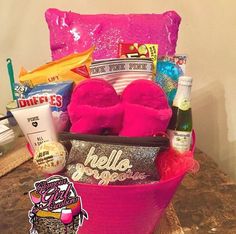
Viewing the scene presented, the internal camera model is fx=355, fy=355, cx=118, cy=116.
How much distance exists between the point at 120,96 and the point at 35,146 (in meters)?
0.14

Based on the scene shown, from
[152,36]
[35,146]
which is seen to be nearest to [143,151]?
[35,146]

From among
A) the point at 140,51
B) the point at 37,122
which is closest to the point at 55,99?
the point at 37,122

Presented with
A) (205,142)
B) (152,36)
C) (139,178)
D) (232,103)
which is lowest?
(205,142)

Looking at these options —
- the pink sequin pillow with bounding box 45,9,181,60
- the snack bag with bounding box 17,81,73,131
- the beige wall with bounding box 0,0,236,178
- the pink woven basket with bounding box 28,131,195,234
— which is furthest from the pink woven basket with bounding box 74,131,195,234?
the beige wall with bounding box 0,0,236,178

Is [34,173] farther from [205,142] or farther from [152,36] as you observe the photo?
[205,142]

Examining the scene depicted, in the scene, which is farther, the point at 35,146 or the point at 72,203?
the point at 35,146

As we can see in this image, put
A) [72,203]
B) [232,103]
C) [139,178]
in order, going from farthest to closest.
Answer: [232,103] < [139,178] < [72,203]

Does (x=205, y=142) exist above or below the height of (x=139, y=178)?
below

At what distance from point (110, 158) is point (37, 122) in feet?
0.37

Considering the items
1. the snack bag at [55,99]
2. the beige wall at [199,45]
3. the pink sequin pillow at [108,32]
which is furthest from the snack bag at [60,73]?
the beige wall at [199,45]

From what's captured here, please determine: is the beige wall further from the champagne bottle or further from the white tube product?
the white tube product

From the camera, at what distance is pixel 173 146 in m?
0.49
